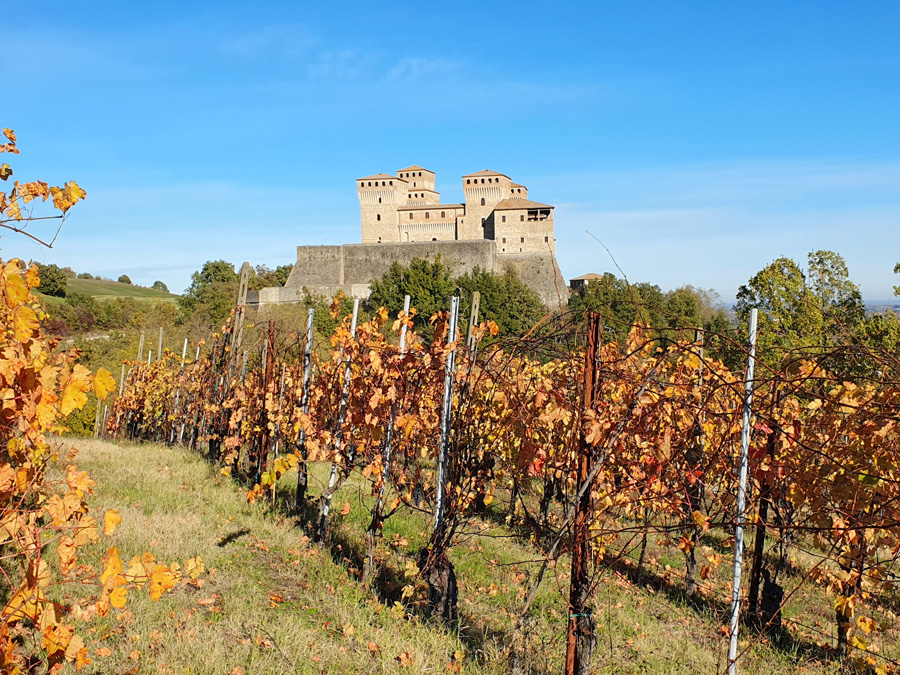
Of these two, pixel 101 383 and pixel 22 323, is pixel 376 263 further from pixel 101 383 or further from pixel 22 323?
pixel 101 383

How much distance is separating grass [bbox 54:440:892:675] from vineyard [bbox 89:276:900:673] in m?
0.11

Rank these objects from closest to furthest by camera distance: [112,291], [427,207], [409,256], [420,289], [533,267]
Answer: [420,289]
[533,267]
[409,256]
[427,207]
[112,291]

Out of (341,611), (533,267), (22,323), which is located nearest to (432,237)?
(533,267)

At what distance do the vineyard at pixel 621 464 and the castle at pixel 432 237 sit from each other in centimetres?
3199

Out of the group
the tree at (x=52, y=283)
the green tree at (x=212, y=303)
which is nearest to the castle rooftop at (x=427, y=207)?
the green tree at (x=212, y=303)

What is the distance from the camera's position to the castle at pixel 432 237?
42.2 meters

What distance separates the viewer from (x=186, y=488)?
6785mm

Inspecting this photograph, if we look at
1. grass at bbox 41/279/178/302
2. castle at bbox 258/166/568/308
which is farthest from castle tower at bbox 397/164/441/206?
grass at bbox 41/279/178/302

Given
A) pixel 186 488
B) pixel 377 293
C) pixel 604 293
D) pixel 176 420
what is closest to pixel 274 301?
pixel 377 293

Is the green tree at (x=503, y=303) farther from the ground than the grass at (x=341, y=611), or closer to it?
farther from the ground

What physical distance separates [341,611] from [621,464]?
204cm

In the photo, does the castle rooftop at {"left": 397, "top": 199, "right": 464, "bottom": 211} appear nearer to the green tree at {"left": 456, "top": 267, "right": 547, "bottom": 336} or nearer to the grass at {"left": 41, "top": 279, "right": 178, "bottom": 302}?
the green tree at {"left": 456, "top": 267, "right": 547, "bottom": 336}

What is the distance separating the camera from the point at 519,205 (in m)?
45.1

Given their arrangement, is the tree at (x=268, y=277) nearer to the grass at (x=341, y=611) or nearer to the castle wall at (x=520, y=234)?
the castle wall at (x=520, y=234)
